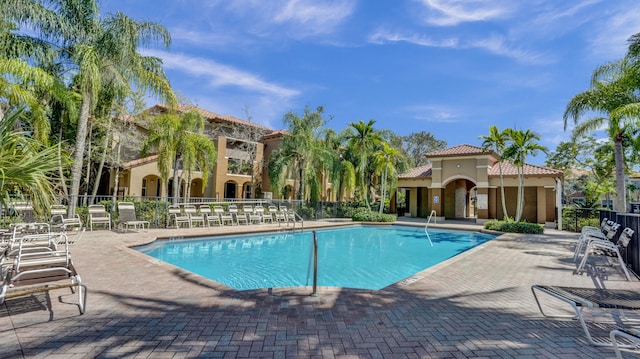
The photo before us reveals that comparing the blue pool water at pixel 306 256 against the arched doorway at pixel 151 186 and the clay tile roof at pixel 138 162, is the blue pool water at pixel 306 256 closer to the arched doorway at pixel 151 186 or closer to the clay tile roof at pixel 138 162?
the clay tile roof at pixel 138 162

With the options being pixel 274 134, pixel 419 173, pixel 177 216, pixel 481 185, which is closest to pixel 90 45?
pixel 177 216

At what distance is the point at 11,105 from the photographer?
10.7 meters

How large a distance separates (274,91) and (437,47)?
34.0 feet

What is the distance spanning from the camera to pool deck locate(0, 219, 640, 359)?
10.6 feet

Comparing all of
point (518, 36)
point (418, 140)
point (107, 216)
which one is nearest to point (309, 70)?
point (518, 36)

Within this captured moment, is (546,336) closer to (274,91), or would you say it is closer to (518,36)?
(518,36)

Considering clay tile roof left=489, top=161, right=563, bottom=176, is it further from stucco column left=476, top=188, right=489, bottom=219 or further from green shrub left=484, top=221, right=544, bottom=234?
green shrub left=484, top=221, right=544, bottom=234

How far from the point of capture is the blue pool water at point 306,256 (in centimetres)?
818

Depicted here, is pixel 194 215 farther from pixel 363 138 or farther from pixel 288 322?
pixel 288 322

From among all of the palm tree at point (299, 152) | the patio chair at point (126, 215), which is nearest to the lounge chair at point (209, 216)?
the patio chair at point (126, 215)

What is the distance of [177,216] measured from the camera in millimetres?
15219

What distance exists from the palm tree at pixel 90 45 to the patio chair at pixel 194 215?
4288 millimetres

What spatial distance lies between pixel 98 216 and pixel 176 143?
5.24m

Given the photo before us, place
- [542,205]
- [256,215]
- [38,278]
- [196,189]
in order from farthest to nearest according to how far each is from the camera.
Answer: [196,189] → [542,205] → [256,215] → [38,278]
